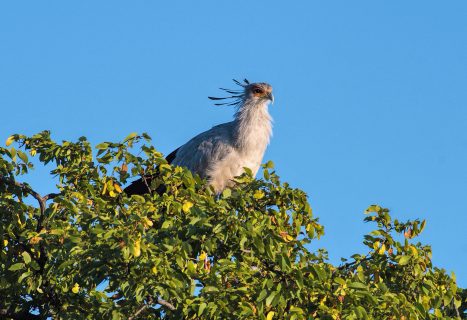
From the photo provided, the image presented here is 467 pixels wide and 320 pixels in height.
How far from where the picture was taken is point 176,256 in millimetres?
6289

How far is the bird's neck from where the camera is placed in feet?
38.9

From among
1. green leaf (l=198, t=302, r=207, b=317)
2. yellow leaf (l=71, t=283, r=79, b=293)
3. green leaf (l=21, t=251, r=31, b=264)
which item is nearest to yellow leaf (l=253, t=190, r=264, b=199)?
yellow leaf (l=71, t=283, r=79, b=293)

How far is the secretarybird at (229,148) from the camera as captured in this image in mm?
11578

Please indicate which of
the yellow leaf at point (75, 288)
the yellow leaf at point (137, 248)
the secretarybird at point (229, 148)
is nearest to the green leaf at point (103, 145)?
the yellow leaf at point (75, 288)

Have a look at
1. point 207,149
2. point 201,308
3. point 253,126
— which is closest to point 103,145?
point 201,308

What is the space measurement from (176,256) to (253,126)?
236 inches

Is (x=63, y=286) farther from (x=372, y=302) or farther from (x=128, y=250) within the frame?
(x=372, y=302)

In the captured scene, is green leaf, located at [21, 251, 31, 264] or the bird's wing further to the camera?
the bird's wing

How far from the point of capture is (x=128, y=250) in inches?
236

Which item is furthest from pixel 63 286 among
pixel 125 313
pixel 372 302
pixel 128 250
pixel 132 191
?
pixel 132 191

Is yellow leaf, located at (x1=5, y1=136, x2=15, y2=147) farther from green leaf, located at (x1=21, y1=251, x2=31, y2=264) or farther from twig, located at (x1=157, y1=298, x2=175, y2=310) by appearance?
twig, located at (x1=157, y1=298, x2=175, y2=310)

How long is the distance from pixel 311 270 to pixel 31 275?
222 centimetres

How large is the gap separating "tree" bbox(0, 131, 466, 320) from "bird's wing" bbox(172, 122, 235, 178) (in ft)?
12.0

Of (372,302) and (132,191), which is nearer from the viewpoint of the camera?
(372,302)
